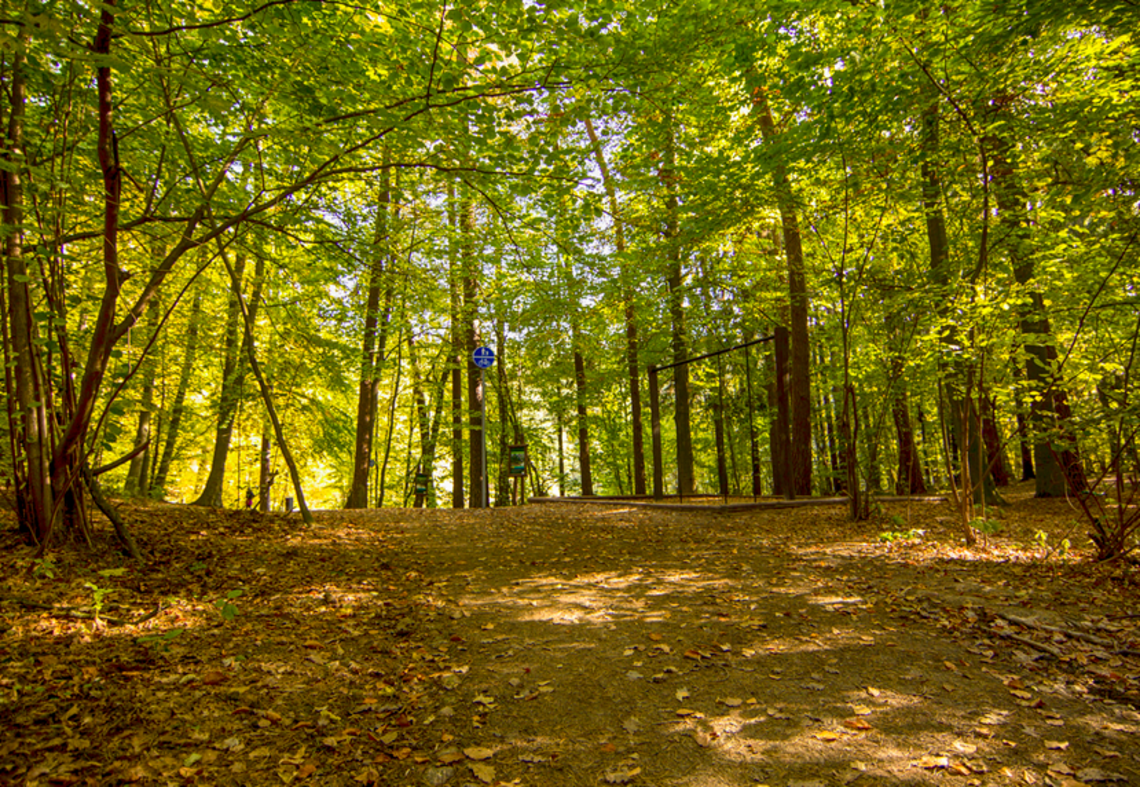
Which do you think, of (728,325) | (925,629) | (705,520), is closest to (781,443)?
(705,520)

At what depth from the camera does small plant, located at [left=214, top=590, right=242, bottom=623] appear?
359 cm

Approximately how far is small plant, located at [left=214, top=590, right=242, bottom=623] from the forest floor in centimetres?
2

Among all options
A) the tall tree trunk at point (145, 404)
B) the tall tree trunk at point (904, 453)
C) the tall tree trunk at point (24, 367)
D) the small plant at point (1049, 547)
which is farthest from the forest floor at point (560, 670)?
the tall tree trunk at point (904, 453)

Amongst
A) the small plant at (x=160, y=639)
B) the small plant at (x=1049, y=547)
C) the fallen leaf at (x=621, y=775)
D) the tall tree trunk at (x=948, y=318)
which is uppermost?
the tall tree trunk at (x=948, y=318)

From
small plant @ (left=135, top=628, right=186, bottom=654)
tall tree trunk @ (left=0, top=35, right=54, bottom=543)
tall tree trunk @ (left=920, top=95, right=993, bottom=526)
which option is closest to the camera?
small plant @ (left=135, top=628, right=186, bottom=654)

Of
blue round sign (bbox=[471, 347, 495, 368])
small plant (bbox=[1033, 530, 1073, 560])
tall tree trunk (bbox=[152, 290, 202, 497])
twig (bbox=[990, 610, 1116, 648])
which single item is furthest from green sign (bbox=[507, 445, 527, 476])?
twig (bbox=[990, 610, 1116, 648])

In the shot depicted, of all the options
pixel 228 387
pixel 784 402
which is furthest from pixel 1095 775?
pixel 228 387

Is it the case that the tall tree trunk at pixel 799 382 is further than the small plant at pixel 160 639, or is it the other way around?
the tall tree trunk at pixel 799 382

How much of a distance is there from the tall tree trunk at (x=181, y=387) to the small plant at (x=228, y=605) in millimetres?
8907

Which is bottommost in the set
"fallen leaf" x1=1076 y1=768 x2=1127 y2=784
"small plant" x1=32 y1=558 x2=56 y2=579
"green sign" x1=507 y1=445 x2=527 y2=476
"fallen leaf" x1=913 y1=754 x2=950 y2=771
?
"fallen leaf" x1=1076 y1=768 x2=1127 y2=784

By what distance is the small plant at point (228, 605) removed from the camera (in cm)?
359

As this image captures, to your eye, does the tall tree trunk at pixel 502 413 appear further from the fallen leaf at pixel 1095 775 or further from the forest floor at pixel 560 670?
the fallen leaf at pixel 1095 775

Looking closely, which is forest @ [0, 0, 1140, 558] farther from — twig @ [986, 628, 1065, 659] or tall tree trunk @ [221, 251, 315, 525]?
twig @ [986, 628, 1065, 659]

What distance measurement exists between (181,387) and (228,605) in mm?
11926
